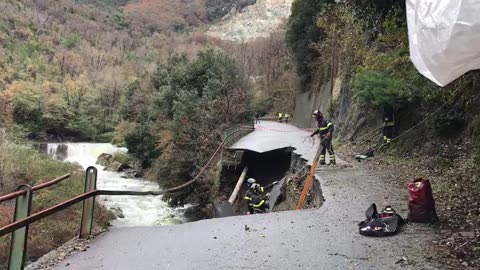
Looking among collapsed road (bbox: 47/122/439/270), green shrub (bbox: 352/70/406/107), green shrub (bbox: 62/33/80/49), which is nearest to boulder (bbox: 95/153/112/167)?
green shrub (bbox: 352/70/406/107)

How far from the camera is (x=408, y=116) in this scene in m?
16.0

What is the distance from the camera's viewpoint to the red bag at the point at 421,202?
6.67 m

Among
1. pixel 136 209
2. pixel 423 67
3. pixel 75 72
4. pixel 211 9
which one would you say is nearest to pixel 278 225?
pixel 423 67

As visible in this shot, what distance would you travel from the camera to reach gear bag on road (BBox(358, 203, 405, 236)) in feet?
21.6

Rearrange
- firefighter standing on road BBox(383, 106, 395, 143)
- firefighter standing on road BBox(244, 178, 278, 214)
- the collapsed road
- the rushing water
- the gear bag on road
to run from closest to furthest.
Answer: the collapsed road → the gear bag on road → firefighter standing on road BBox(244, 178, 278, 214) → firefighter standing on road BBox(383, 106, 395, 143) → the rushing water

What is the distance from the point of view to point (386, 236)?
→ 653 centimetres

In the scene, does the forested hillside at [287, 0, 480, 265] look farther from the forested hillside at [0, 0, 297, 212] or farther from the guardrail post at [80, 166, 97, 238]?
the forested hillside at [0, 0, 297, 212]

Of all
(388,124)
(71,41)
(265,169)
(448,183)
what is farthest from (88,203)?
(71,41)

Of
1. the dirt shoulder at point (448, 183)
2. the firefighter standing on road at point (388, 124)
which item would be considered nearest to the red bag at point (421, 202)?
the dirt shoulder at point (448, 183)

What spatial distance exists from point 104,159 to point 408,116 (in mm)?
34947

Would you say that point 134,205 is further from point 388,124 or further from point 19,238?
point 19,238

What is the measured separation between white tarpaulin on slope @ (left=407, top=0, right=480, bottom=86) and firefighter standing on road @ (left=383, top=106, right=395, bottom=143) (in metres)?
12.1

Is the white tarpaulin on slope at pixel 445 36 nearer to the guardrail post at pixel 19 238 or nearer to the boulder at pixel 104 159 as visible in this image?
the guardrail post at pixel 19 238

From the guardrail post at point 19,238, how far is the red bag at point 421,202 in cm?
558
